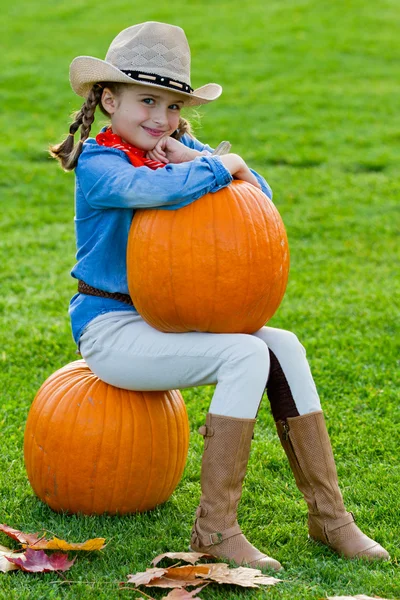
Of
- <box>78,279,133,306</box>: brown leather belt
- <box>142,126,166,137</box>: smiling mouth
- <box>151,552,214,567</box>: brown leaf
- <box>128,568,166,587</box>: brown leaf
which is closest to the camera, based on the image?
<box>128,568,166,587</box>: brown leaf

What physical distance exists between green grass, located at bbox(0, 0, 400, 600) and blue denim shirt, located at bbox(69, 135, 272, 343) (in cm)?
102

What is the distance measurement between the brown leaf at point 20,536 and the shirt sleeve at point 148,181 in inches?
54.4

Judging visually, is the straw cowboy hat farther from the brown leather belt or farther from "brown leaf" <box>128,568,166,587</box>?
"brown leaf" <box>128,568,166,587</box>

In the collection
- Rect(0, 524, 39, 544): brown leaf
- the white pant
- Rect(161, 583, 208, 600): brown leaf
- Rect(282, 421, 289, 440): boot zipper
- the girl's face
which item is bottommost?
Rect(0, 524, 39, 544): brown leaf

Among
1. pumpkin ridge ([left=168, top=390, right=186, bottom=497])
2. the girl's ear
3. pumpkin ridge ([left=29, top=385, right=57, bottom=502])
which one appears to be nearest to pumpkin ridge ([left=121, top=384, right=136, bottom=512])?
pumpkin ridge ([left=168, top=390, right=186, bottom=497])

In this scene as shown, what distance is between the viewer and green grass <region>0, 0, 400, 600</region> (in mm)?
3846

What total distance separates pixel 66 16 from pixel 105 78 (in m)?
15.9

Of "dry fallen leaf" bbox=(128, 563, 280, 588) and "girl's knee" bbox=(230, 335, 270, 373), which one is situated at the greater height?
"girl's knee" bbox=(230, 335, 270, 373)

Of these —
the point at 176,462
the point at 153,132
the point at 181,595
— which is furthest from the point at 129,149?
the point at 181,595

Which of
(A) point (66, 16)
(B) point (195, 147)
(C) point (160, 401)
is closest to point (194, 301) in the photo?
(C) point (160, 401)

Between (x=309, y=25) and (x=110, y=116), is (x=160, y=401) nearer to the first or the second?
(x=110, y=116)

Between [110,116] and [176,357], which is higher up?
[110,116]

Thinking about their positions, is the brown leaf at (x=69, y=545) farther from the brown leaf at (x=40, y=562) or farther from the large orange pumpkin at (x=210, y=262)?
the large orange pumpkin at (x=210, y=262)

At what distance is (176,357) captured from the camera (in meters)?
3.72
